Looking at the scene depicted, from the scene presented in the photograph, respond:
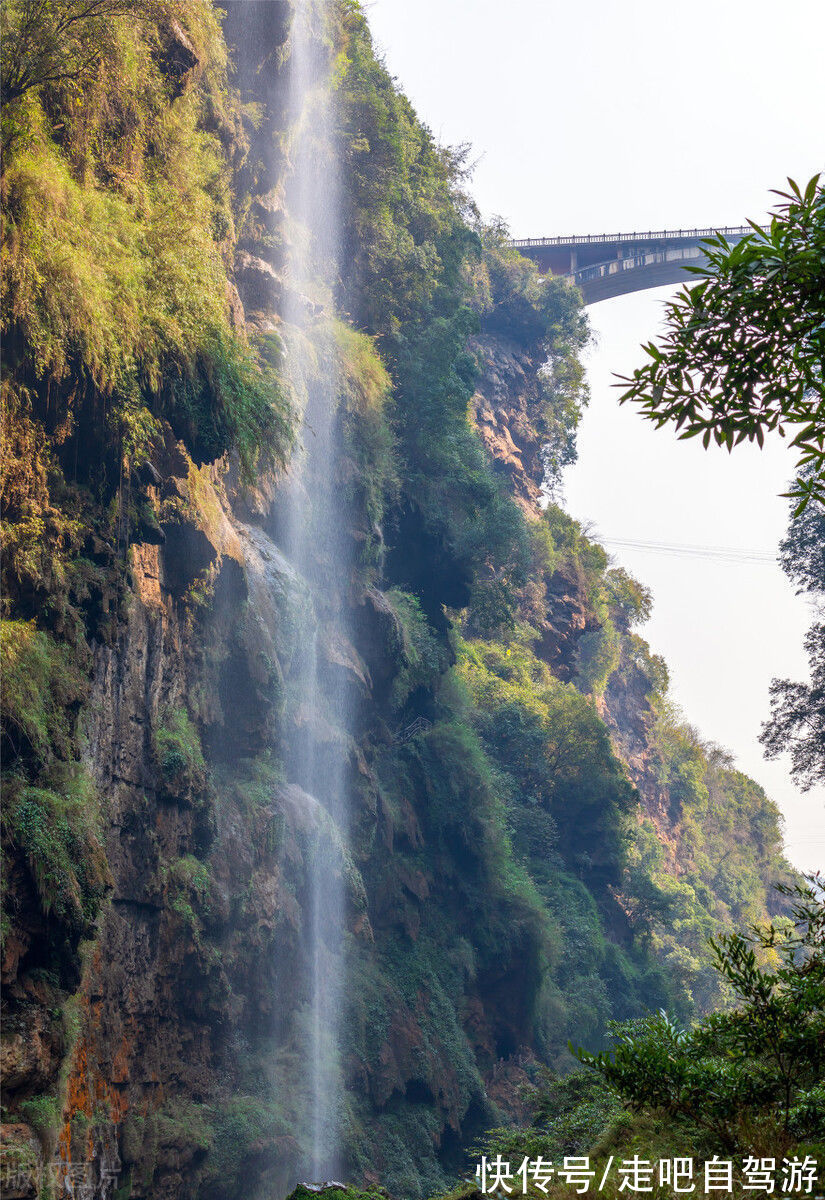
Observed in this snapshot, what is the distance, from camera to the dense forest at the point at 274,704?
9766mm

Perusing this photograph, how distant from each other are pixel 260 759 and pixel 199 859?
2839 mm

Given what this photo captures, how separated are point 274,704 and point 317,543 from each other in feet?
15.0

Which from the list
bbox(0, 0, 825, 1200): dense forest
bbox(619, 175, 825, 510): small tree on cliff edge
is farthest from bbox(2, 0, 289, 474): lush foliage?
bbox(619, 175, 825, 510): small tree on cliff edge

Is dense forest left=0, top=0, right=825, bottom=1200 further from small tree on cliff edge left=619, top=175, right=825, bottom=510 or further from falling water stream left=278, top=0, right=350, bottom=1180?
small tree on cliff edge left=619, top=175, right=825, bottom=510

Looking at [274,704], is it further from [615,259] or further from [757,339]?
[615,259]

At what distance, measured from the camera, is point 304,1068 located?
15.6m

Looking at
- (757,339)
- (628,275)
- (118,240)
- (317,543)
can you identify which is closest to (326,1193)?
(757,339)

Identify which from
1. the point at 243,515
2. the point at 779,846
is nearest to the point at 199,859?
the point at 243,515

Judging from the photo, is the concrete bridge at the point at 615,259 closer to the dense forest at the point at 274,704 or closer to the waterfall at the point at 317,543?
the dense forest at the point at 274,704

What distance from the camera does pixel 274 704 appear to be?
16609mm

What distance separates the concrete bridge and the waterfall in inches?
1018

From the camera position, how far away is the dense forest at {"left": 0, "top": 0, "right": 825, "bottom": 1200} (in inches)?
384

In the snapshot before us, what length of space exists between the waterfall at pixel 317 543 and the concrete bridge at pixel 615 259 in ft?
84.9

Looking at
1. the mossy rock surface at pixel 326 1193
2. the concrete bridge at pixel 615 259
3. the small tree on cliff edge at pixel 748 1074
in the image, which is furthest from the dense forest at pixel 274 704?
the concrete bridge at pixel 615 259
